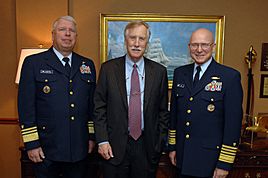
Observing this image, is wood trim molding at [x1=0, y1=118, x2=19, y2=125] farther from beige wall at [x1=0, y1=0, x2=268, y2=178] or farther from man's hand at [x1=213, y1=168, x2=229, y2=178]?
man's hand at [x1=213, y1=168, x2=229, y2=178]

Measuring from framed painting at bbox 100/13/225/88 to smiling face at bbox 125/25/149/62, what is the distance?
804 millimetres

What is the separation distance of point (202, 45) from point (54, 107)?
1015 millimetres

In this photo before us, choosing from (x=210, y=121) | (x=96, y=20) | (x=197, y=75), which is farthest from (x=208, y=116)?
(x=96, y=20)

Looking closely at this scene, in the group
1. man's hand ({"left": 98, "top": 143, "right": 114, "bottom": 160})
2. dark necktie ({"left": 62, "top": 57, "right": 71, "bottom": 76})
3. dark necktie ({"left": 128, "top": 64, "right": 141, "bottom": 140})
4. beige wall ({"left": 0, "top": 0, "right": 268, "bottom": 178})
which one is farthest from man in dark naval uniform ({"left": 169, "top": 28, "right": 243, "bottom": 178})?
beige wall ({"left": 0, "top": 0, "right": 268, "bottom": 178})

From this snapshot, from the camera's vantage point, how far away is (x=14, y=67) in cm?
252

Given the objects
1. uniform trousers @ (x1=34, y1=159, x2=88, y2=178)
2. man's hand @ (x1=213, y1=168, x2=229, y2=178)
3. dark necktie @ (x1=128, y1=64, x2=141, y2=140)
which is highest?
dark necktie @ (x1=128, y1=64, x2=141, y2=140)

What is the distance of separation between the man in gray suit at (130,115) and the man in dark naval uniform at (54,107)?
16cm

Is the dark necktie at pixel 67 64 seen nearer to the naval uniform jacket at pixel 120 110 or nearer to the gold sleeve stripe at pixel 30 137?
the naval uniform jacket at pixel 120 110

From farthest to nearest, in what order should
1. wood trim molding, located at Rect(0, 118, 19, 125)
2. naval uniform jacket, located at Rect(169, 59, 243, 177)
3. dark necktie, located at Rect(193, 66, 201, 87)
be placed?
wood trim molding, located at Rect(0, 118, 19, 125), dark necktie, located at Rect(193, 66, 201, 87), naval uniform jacket, located at Rect(169, 59, 243, 177)

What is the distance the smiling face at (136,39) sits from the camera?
1593mm

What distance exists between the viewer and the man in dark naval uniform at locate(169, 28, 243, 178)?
1483 mm

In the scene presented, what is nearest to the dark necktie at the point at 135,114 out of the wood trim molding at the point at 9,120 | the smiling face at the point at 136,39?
the smiling face at the point at 136,39

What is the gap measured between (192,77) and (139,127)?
0.47 m

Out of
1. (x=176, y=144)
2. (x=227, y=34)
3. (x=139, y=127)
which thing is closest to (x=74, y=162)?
(x=139, y=127)
